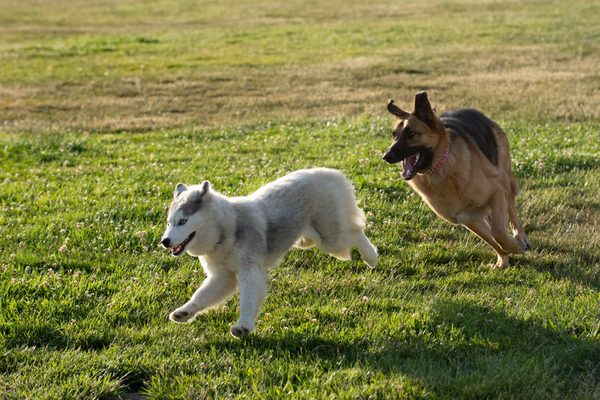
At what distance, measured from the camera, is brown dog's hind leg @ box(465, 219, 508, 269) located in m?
7.81

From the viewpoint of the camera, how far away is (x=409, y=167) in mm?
7711

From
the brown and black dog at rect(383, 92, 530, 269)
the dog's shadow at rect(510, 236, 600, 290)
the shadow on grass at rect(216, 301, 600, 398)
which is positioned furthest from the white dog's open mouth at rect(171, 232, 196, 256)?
the dog's shadow at rect(510, 236, 600, 290)

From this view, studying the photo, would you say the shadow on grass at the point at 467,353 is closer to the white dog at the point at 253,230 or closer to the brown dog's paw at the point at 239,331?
the brown dog's paw at the point at 239,331

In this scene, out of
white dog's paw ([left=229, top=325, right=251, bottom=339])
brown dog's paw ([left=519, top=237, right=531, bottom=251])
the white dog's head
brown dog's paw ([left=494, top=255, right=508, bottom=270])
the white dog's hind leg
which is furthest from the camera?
brown dog's paw ([left=519, top=237, right=531, bottom=251])

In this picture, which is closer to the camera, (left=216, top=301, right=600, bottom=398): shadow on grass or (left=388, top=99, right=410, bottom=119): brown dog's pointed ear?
(left=216, top=301, right=600, bottom=398): shadow on grass

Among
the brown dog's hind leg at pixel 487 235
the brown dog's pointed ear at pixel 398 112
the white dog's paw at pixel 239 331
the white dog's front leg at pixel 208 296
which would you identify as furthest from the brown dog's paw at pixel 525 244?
the white dog's paw at pixel 239 331

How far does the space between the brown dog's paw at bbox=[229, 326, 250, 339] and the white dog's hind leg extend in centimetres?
182

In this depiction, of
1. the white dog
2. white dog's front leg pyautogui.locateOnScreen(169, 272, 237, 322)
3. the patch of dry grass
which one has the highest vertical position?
the white dog

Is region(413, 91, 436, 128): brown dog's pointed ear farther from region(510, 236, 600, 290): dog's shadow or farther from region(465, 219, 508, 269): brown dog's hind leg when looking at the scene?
region(510, 236, 600, 290): dog's shadow

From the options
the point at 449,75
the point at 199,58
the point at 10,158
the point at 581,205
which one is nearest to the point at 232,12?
the point at 199,58

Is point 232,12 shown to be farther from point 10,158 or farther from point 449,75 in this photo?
point 10,158

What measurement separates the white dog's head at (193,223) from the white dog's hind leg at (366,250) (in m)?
1.65

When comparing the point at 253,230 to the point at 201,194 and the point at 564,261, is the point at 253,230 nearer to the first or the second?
the point at 201,194

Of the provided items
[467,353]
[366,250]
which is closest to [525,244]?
[366,250]
